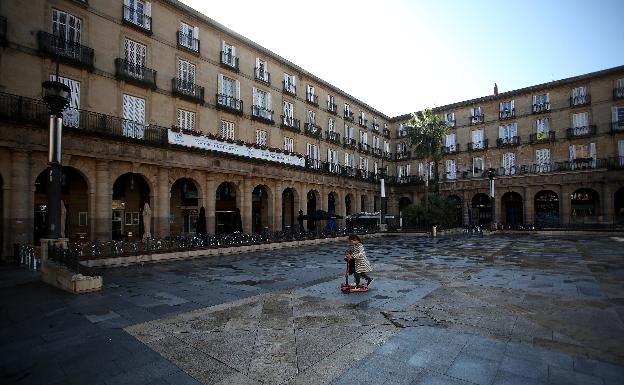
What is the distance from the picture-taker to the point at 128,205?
23203 mm

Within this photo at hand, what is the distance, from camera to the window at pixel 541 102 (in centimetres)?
3953

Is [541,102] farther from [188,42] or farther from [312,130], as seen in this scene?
[188,42]

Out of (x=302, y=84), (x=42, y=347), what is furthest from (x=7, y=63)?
(x=302, y=84)

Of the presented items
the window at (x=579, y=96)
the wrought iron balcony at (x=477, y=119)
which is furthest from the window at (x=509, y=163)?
the window at (x=579, y=96)

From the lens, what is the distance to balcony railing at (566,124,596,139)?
3644cm

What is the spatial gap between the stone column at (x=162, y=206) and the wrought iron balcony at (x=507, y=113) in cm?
4055

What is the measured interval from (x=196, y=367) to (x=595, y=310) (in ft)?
26.3

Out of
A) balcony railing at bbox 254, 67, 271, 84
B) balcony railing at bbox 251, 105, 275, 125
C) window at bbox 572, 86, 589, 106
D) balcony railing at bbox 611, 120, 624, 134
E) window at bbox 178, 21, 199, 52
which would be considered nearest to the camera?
window at bbox 178, 21, 199, 52

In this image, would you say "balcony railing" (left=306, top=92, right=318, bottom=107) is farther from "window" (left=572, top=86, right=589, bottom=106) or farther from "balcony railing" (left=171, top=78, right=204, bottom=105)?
"window" (left=572, top=86, right=589, bottom=106)

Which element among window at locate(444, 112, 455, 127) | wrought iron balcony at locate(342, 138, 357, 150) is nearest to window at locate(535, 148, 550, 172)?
window at locate(444, 112, 455, 127)

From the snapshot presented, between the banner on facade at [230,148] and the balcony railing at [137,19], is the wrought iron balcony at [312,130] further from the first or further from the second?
the balcony railing at [137,19]

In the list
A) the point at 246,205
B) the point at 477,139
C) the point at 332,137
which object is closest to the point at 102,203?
the point at 246,205

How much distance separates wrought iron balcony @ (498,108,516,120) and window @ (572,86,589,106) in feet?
19.5

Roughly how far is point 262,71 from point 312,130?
8.17m
